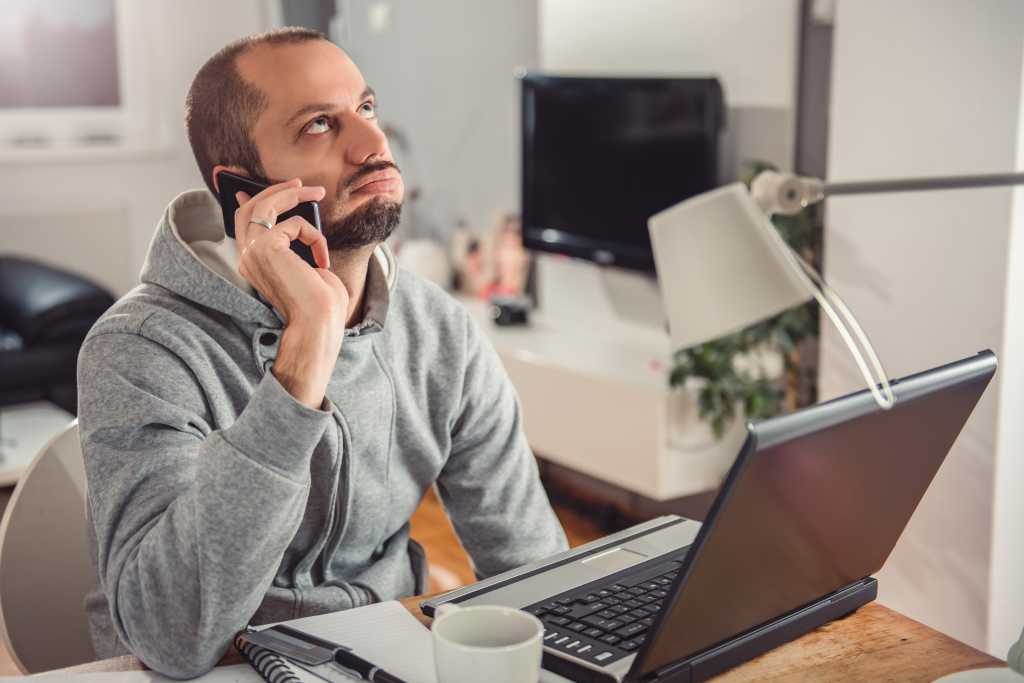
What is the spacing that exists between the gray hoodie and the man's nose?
15 cm

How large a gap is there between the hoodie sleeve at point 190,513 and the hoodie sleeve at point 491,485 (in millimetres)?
393

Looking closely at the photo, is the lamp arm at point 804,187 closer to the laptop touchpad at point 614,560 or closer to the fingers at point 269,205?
the laptop touchpad at point 614,560

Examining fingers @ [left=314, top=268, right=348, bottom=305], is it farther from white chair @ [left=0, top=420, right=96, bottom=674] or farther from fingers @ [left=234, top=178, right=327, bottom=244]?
white chair @ [left=0, top=420, right=96, bottom=674]

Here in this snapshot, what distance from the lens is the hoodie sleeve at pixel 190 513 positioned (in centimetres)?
101

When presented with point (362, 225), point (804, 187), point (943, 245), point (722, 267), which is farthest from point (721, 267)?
point (943, 245)

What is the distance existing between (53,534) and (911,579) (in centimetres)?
168

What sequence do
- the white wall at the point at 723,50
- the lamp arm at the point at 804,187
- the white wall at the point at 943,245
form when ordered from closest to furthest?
the lamp arm at the point at 804,187
the white wall at the point at 943,245
the white wall at the point at 723,50

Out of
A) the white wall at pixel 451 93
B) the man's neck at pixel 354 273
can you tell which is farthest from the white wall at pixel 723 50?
the man's neck at pixel 354 273

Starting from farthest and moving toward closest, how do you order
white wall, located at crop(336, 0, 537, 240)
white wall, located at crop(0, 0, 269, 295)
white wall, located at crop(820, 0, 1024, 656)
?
white wall, located at crop(0, 0, 269, 295), white wall, located at crop(336, 0, 537, 240), white wall, located at crop(820, 0, 1024, 656)

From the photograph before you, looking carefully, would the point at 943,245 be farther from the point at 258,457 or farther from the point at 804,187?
the point at 258,457

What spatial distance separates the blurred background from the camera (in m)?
2.15

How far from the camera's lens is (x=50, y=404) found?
13.0ft

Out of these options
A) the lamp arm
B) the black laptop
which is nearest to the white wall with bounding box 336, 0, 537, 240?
the lamp arm

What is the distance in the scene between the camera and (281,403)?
1020 mm
